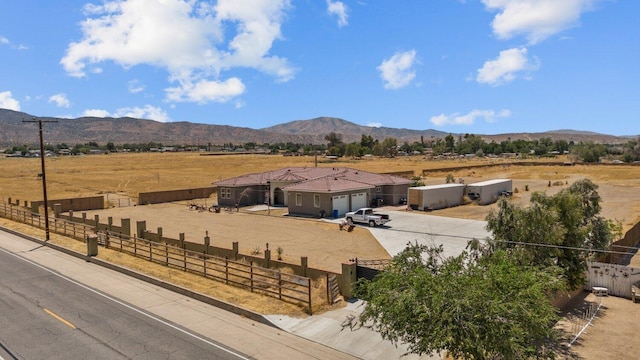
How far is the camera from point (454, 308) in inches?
353

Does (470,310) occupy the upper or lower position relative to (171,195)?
upper

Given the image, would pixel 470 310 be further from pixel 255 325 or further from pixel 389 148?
pixel 389 148

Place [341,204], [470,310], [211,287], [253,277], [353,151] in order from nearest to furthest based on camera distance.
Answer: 1. [470,310]
2. [211,287]
3. [253,277]
4. [341,204]
5. [353,151]

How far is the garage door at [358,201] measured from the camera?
45125 millimetres

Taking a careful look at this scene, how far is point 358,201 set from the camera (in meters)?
45.8

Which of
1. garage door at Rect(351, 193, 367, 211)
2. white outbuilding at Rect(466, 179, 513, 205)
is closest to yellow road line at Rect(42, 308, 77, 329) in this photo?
garage door at Rect(351, 193, 367, 211)

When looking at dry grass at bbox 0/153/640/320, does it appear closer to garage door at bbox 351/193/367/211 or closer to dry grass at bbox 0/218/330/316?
dry grass at bbox 0/218/330/316

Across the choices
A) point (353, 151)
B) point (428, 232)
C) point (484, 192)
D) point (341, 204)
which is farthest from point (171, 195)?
point (353, 151)

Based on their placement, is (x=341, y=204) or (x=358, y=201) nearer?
(x=341, y=204)

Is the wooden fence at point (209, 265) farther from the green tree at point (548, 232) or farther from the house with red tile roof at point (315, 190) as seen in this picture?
the house with red tile roof at point (315, 190)

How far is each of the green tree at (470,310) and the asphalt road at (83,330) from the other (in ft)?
17.2

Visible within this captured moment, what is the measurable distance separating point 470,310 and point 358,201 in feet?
121

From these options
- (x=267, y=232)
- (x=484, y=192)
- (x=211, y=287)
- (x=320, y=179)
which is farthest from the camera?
(x=484, y=192)

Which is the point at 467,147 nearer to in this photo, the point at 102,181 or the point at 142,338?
the point at 102,181
